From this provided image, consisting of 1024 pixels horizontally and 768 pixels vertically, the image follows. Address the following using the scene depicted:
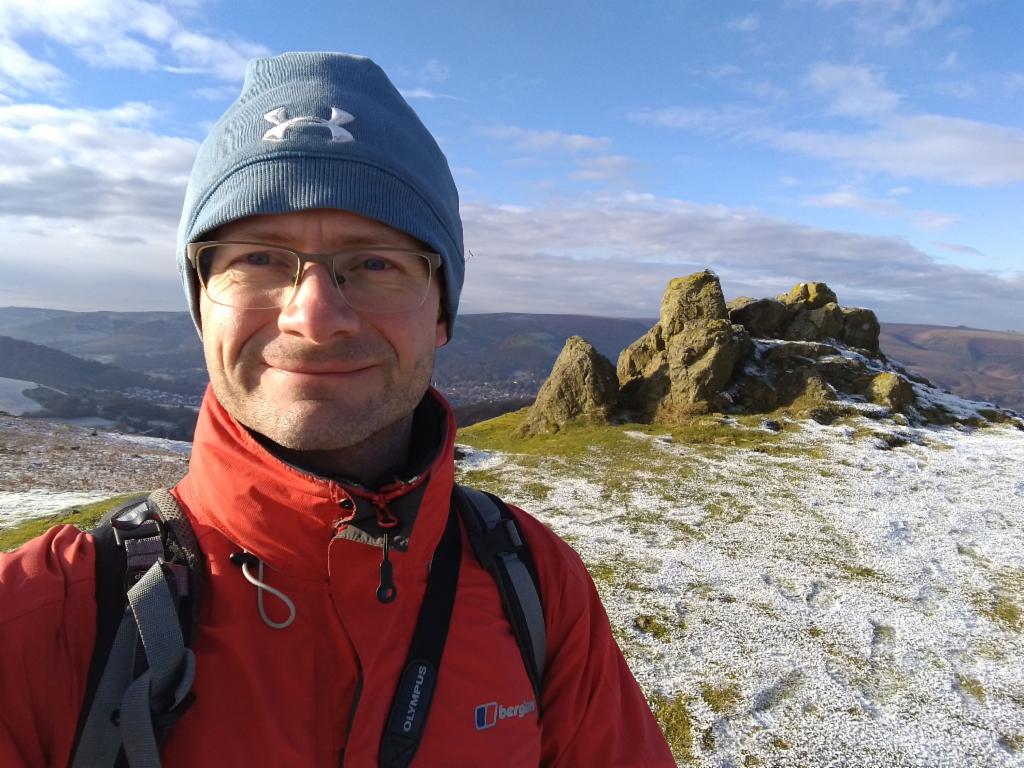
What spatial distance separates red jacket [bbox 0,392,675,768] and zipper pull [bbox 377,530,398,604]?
4 cm

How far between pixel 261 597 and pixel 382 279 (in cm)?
154

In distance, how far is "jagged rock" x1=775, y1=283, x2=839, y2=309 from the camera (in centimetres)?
3572

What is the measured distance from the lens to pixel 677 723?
8.27 meters

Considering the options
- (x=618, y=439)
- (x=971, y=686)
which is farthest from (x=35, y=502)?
(x=971, y=686)

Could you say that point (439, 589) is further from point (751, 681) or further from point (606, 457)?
point (606, 457)

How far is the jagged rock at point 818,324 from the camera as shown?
33781 millimetres

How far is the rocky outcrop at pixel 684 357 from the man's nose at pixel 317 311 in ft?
86.0

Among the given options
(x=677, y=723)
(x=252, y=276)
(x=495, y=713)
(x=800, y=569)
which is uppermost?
(x=252, y=276)

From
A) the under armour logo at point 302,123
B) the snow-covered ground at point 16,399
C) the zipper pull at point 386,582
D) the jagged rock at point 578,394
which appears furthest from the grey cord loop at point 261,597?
the snow-covered ground at point 16,399

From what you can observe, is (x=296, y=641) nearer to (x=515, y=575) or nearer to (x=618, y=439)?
(x=515, y=575)

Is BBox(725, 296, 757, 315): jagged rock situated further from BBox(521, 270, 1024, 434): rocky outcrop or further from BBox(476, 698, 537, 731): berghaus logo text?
BBox(476, 698, 537, 731): berghaus logo text

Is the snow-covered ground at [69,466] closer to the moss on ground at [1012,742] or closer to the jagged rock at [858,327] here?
the moss on ground at [1012,742]

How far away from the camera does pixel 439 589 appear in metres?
2.96

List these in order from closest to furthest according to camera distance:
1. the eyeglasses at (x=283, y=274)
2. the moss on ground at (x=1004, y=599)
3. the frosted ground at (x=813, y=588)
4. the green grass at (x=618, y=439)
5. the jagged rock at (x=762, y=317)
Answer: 1. the eyeglasses at (x=283, y=274)
2. the frosted ground at (x=813, y=588)
3. the moss on ground at (x=1004, y=599)
4. the green grass at (x=618, y=439)
5. the jagged rock at (x=762, y=317)
